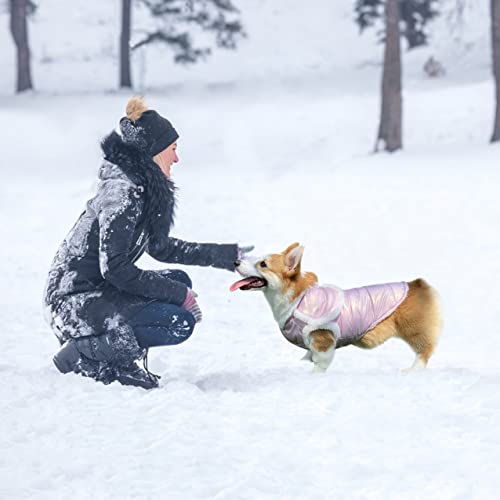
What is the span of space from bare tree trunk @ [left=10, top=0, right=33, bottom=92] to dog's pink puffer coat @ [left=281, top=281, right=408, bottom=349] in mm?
25336

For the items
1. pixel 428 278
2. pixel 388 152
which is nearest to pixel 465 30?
pixel 388 152

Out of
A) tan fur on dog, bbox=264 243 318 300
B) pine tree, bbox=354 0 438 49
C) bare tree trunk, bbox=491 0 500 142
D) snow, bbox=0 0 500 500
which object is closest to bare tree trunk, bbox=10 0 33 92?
snow, bbox=0 0 500 500

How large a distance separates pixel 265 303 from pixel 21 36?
21.7 metres

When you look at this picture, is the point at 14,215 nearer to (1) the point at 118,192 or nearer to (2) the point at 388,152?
(2) the point at 388,152

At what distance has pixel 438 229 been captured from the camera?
1280 centimetres

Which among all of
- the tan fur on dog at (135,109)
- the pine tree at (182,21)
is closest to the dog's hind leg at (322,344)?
the tan fur on dog at (135,109)

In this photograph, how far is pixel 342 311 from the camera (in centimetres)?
602

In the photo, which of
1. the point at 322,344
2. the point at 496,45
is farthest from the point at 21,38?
the point at 322,344

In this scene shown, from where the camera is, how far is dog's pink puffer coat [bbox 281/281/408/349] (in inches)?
236

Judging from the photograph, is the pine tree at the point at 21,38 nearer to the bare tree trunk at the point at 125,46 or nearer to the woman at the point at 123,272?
the bare tree trunk at the point at 125,46

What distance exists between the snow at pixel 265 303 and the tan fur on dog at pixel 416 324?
0.72ft

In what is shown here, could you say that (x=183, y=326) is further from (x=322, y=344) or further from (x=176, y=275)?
(x=322, y=344)

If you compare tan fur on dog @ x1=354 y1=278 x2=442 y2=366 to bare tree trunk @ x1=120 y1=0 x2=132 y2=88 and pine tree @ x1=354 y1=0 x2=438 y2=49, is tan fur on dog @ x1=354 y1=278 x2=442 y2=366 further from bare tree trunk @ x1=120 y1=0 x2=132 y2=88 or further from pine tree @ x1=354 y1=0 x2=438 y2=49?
pine tree @ x1=354 y1=0 x2=438 y2=49

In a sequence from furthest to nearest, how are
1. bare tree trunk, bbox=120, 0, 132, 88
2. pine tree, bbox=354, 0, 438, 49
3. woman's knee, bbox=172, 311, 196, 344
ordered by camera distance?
pine tree, bbox=354, 0, 438, 49 → bare tree trunk, bbox=120, 0, 132, 88 → woman's knee, bbox=172, 311, 196, 344
